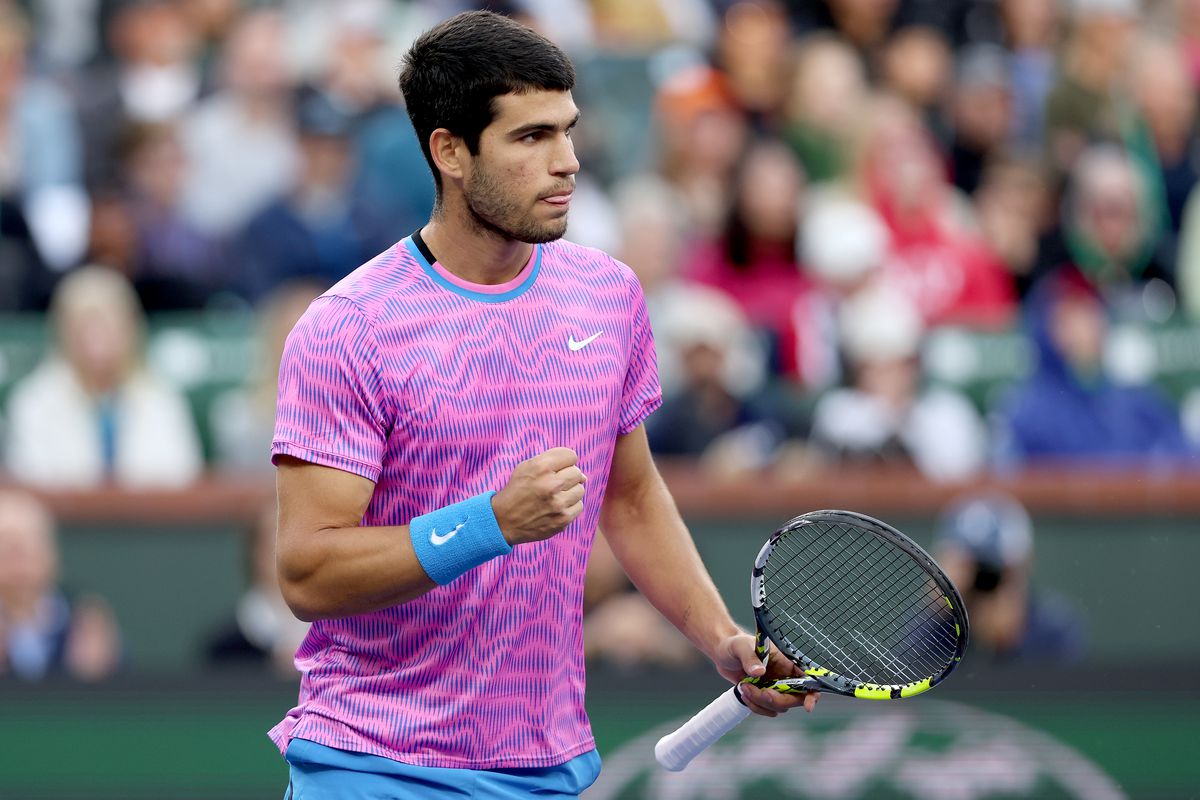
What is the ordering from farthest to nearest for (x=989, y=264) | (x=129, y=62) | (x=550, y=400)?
1. (x=129, y=62)
2. (x=989, y=264)
3. (x=550, y=400)

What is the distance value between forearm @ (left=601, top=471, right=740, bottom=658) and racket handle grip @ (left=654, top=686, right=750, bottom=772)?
13 centimetres

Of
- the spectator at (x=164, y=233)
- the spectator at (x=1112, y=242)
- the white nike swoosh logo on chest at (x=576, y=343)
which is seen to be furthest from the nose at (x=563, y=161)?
the spectator at (x=1112, y=242)

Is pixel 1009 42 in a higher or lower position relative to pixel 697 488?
higher

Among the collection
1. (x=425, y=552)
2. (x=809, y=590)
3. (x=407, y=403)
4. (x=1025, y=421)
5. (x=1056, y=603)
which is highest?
(x=407, y=403)

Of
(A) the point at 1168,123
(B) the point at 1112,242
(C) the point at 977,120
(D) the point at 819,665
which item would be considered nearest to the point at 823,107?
(C) the point at 977,120

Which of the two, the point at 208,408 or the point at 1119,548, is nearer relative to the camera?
the point at 1119,548

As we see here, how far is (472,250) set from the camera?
335 cm

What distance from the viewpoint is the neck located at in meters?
3.34

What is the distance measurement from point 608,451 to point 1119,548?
13.9ft

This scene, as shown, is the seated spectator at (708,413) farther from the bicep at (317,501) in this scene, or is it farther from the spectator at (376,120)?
the bicep at (317,501)

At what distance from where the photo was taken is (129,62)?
9711 mm

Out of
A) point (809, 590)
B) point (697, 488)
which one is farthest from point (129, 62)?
point (809, 590)

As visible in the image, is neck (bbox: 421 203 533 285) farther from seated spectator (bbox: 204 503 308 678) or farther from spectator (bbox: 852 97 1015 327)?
spectator (bbox: 852 97 1015 327)

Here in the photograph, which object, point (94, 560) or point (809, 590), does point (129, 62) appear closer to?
point (94, 560)
